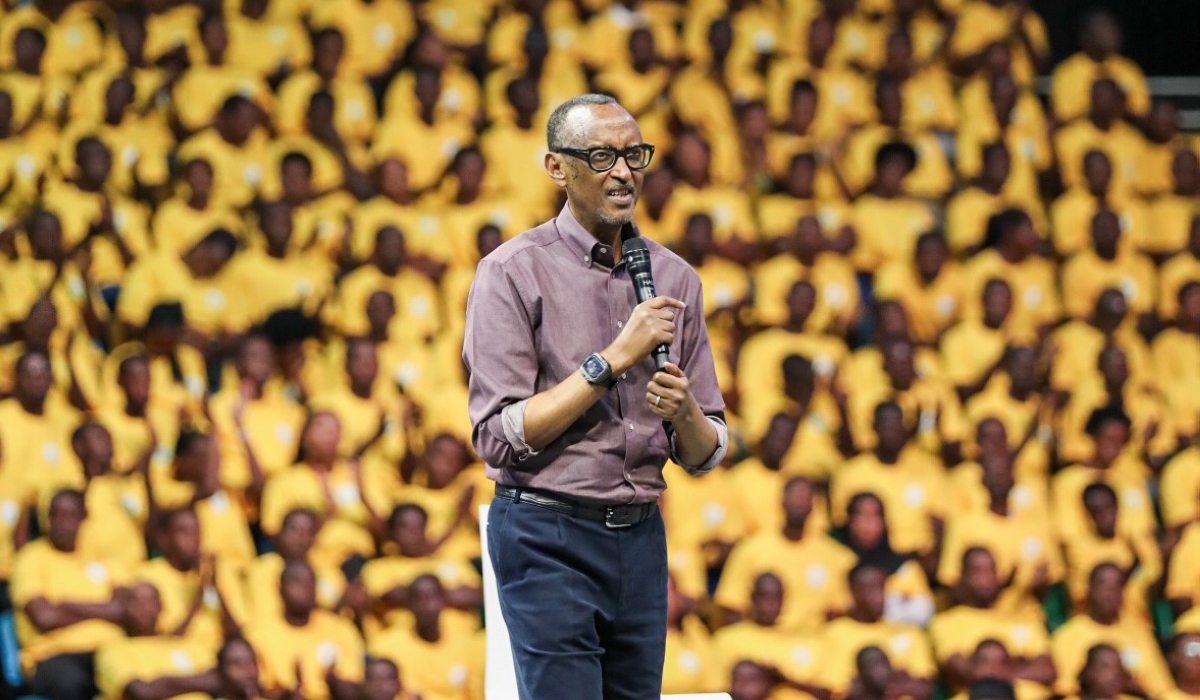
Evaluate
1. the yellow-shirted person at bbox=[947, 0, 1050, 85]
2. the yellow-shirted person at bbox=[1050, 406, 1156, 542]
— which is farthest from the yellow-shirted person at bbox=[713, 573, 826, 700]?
the yellow-shirted person at bbox=[947, 0, 1050, 85]

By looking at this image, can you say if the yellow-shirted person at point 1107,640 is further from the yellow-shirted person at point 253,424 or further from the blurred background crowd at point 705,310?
the yellow-shirted person at point 253,424

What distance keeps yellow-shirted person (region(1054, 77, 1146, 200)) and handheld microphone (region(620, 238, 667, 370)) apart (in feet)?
17.3

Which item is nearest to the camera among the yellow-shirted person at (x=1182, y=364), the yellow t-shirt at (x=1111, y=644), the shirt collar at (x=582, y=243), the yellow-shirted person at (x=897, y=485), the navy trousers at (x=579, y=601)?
the navy trousers at (x=579, y=601)

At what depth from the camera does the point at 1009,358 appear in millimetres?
6551

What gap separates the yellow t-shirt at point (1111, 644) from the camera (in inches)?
218

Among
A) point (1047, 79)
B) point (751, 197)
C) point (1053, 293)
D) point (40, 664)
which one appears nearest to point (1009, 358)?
point (1053, 293)

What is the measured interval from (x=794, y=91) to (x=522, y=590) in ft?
16.7

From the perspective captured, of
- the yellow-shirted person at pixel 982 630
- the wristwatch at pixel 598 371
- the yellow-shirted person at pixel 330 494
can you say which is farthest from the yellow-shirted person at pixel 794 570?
the wristwatch at pixel 598 371

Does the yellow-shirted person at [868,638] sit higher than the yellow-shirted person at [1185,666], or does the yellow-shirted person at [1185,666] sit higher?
the yellow-shirted person at [868,638]

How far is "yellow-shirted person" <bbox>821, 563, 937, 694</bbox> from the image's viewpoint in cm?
538

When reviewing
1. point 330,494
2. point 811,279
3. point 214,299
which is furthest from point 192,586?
point 811,279

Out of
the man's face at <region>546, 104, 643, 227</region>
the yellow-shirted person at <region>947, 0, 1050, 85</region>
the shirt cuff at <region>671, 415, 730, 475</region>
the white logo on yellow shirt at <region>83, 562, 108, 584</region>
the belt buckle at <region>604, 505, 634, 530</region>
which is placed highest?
the yellow-shirted person at <region>947, 0, 1050, 85</region>

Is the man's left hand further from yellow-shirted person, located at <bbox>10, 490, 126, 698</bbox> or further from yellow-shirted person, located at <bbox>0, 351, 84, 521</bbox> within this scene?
yellow-shirted person, located at <bbox>0, 351, 84, 521</bbox>

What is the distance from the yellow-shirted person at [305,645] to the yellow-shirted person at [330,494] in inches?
9.8
